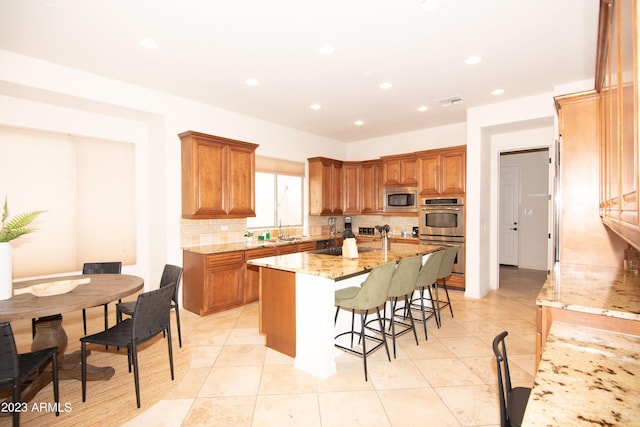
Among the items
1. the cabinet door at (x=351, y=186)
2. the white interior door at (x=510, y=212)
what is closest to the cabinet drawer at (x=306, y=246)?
the cabinet door at (x=351, y=186)

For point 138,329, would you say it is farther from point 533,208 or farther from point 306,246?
point 533,208

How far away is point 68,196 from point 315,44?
147 inches

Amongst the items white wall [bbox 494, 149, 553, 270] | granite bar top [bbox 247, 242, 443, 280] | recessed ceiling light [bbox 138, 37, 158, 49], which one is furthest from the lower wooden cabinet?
white wall [bbox 494, 149, 553, 270]

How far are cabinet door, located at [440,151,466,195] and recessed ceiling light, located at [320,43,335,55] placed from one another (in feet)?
10.6

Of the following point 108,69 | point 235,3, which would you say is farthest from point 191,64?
point 235,3

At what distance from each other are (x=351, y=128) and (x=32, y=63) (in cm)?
472

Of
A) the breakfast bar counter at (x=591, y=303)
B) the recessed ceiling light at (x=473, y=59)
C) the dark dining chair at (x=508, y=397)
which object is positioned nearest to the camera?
the dark dining chair at (x=508, y=397)

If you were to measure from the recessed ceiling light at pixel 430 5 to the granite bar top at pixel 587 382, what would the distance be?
7.99 ft

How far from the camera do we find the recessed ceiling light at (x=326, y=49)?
122 inches

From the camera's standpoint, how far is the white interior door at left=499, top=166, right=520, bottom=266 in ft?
25.5

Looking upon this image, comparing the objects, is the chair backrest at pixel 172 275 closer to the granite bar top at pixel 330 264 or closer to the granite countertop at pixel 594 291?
the granite bar top at pixel 330 264

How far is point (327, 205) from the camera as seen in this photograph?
666 cm

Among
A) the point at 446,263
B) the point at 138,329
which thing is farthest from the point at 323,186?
the point at 138,329

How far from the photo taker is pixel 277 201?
6.15 meters
